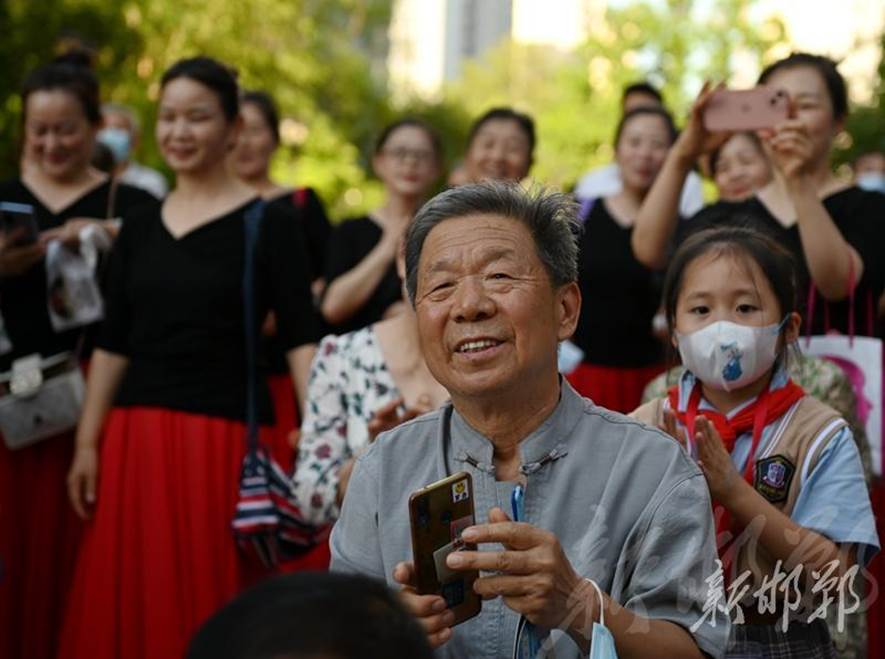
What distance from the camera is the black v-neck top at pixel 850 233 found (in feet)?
15.4

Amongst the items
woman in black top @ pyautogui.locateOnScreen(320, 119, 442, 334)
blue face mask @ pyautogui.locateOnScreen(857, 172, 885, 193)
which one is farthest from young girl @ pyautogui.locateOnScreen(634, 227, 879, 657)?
blue face mask @ pyautogui.locateOnScreen(857, 172, 885, 193)

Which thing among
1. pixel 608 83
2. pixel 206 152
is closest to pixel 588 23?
pixel 608 83

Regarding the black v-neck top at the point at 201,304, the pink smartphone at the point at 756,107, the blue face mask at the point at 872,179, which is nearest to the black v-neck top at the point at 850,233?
the pink smartphone at the point at 756,107

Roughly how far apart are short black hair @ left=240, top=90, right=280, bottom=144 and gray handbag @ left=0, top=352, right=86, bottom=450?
2157 millimetres

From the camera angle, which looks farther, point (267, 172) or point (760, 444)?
point (267, 172)

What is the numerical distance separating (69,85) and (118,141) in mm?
2332

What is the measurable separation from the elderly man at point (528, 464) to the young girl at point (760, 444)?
0.45m

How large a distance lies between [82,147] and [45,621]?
76.6 inches

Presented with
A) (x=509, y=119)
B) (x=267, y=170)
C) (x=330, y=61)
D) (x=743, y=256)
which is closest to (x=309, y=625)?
(x=743, y=256)

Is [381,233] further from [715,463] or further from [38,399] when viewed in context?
[715,463]

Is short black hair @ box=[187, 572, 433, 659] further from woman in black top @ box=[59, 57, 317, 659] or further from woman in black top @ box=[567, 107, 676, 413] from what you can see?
woman in black top @ box=[567, 107, 676, 413]

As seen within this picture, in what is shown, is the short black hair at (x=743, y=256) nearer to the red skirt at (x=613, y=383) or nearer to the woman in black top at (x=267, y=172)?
the red skirt at (x=613, y=383)

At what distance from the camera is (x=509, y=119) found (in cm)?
722

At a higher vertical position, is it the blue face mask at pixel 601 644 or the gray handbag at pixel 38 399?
the gray handbag at pixel 38 399
